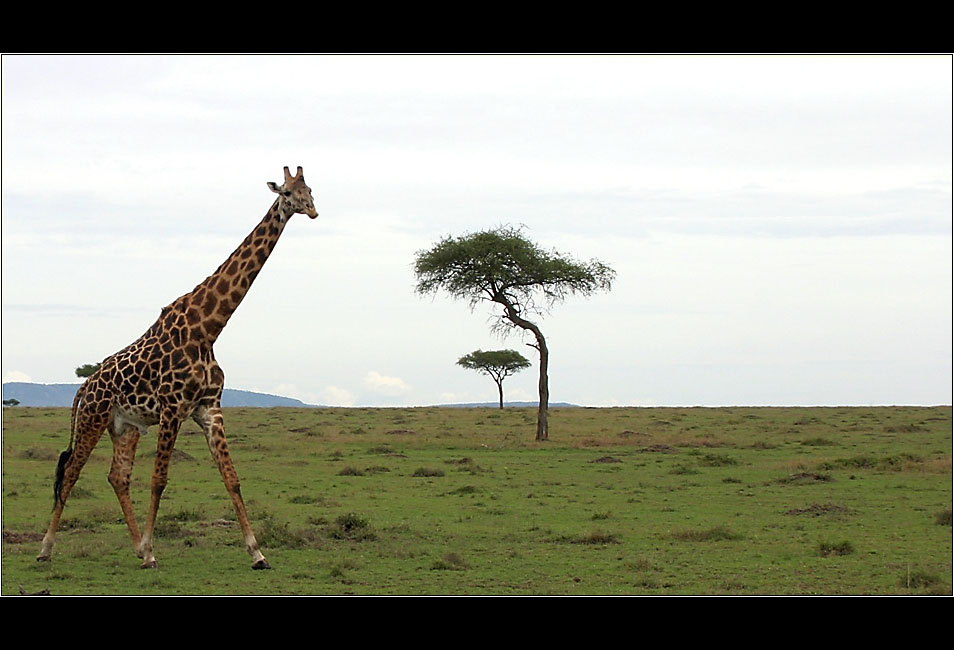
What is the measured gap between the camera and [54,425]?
39.8 meters

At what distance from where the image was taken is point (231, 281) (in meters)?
12.9

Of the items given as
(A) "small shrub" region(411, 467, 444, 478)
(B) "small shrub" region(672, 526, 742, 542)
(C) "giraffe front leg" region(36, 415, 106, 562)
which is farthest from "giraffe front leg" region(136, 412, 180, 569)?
(A) "small shrub" region(411, 467, 444, 478)

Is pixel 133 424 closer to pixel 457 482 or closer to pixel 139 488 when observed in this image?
pixel 139 488

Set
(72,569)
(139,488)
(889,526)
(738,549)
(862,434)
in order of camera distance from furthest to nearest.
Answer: (862,434) → (139,488) → (889,526) → (738,549) → (72,569)

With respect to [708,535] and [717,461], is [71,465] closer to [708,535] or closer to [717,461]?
[708,535]

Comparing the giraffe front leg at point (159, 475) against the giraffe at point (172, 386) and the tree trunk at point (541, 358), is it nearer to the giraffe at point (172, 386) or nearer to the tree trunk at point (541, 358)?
the giraffe at point (172, 386)

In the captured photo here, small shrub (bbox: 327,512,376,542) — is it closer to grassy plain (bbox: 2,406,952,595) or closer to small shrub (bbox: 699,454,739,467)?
grassy plain (bbox: 2,406,952,595)

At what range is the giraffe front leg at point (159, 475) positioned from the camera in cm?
1234

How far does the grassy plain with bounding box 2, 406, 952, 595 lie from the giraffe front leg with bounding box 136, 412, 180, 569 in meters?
0.19

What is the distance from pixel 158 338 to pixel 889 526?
35.5 feet

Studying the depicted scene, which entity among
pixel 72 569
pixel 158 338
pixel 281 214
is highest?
pixel 281 214

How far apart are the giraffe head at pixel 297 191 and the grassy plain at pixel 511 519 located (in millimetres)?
4013

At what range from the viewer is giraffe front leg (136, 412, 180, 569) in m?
12.3

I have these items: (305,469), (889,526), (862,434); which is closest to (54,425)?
(305,469)
